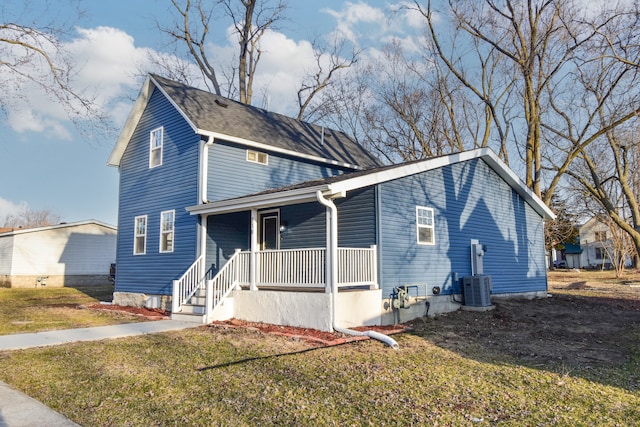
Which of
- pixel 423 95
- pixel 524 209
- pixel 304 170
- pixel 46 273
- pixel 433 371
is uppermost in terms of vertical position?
pixel 423 95

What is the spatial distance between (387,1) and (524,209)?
11267 mm

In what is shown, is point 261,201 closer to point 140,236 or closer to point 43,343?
point 43,343

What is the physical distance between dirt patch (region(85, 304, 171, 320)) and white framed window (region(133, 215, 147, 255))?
70.5 inches

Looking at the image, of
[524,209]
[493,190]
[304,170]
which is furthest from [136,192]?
[524,209]

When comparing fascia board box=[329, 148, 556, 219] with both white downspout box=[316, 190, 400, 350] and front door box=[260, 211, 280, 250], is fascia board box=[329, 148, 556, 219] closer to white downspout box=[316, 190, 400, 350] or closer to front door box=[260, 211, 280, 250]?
white downspout box=[316, 190, 400, 350]

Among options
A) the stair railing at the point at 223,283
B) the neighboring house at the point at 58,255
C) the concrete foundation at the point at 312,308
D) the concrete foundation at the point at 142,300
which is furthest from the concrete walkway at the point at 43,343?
the neighboring house at the point at 58,255

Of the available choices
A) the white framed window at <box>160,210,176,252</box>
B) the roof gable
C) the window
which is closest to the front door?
the roof gable

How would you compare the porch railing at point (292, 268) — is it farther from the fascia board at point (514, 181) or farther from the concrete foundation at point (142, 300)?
the fascia board at point (514, 181)

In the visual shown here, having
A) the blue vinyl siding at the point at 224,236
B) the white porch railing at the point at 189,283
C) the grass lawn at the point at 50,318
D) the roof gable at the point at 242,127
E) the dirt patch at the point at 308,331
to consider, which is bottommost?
the dirt patch at the point at 308,331

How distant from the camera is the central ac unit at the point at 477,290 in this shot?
11703 mm

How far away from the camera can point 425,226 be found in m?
11.6

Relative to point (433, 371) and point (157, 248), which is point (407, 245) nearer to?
point (433, 371)

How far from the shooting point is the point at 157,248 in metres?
13.9

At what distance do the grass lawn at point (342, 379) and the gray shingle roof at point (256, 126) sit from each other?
21.8 feet
